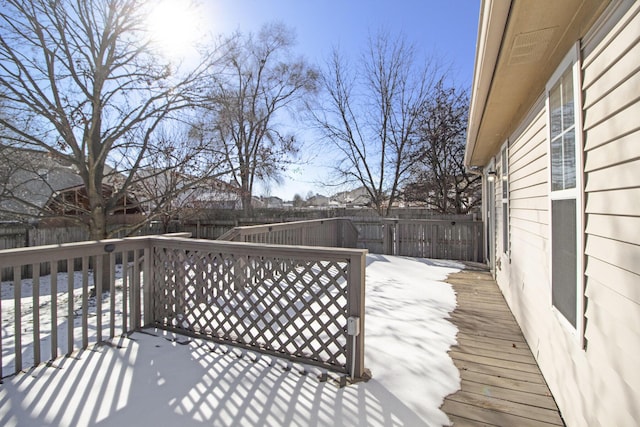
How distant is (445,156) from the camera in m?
12.6

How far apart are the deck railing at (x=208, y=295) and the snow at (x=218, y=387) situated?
0.15 m

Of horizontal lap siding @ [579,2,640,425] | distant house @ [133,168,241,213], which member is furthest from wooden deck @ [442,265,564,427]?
distant house @ [133,168,241,213]

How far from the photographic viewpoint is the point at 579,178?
175 cm

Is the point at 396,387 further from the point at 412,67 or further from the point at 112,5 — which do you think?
the point at 412,67

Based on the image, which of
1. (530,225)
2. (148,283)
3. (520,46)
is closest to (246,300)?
(148,283)

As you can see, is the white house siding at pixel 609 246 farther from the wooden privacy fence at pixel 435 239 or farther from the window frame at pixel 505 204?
the wooden privacy fence at pixel 435 239

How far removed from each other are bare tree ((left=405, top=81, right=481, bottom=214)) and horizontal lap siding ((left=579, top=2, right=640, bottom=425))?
11372 mm

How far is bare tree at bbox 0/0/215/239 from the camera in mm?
5750

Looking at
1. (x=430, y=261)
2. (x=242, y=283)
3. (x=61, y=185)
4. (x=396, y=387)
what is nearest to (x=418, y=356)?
(x=396, y=387)

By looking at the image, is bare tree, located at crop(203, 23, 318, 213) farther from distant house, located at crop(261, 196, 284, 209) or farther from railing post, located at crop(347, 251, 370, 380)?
railing post, located at crop(347, 251, 370, 380)

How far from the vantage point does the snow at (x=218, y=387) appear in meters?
1.96

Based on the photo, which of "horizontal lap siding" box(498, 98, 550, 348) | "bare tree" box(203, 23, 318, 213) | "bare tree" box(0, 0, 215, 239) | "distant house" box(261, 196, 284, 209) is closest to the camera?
"horizontal lap siding" box(498, 98, 550, 348)

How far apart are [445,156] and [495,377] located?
11261mm

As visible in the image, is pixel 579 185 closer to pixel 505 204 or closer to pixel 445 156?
pixel 505 204
